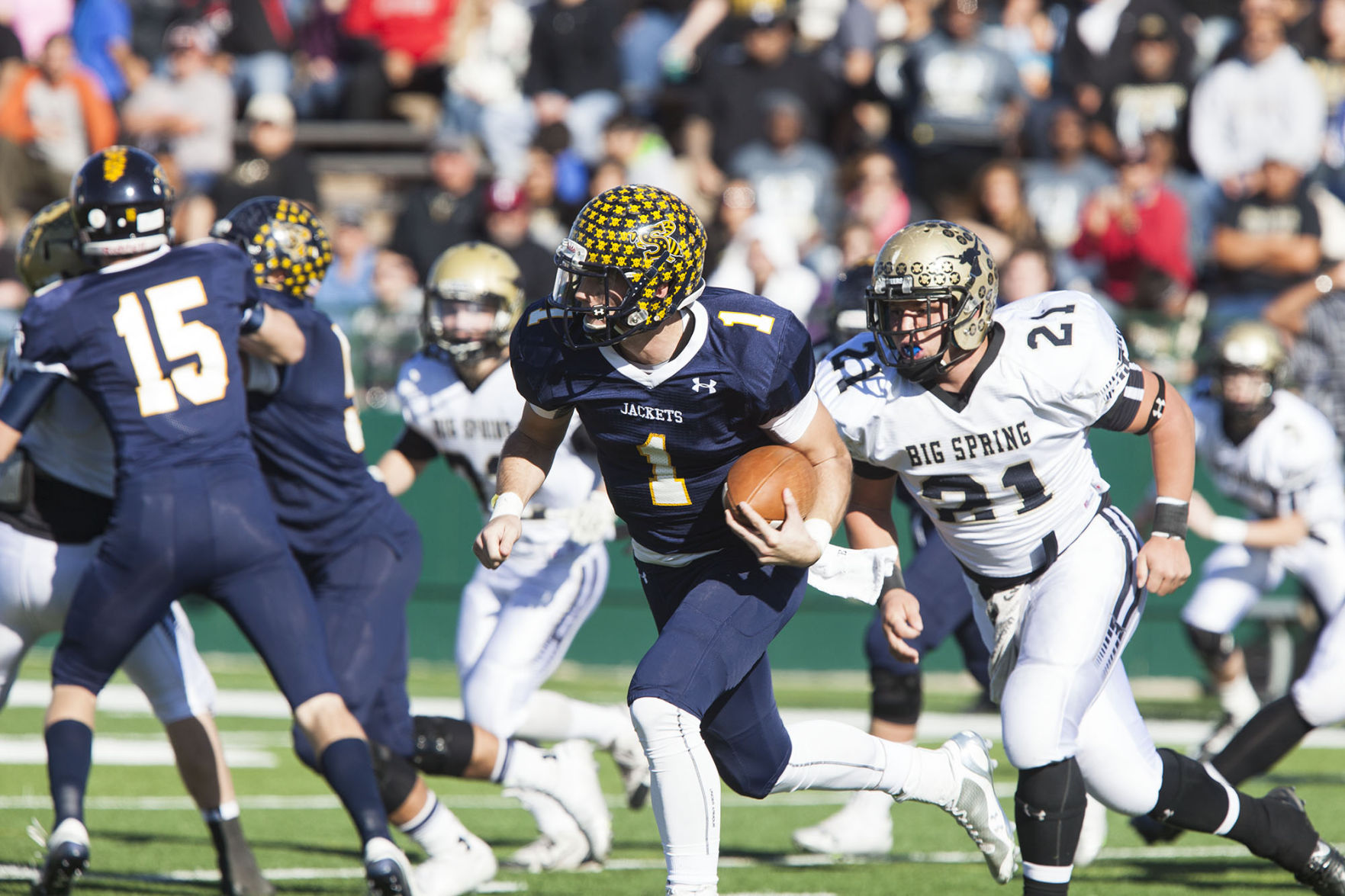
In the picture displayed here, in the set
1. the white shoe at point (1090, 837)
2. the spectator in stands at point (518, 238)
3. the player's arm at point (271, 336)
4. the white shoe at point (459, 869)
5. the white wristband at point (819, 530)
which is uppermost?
the player's arm at point (271, 336)

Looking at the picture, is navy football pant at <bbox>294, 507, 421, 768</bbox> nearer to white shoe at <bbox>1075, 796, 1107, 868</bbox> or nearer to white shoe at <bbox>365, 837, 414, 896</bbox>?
white shoe at <bbox>365, 837, 414, 896</bbox>

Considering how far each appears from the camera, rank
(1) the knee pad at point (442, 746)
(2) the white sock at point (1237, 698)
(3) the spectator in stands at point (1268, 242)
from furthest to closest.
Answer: (3) the spectator in stands at point (1268, 242) → (2) the white sock at point (1237, 698) → (1) the knee pad at point (442, 746)

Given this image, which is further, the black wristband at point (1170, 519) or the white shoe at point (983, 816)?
the white shoe at point (983, 816)

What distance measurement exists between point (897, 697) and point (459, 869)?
1674 mm

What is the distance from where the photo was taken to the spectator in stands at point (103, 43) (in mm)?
13234

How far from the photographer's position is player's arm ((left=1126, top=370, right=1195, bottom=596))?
4371 mm

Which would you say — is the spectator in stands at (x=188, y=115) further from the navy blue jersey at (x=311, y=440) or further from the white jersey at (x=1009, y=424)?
the white jersey at (x=1009, y=424)

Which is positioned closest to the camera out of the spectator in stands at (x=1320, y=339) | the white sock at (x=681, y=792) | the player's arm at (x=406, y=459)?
the white sock at (x=681, y=792)

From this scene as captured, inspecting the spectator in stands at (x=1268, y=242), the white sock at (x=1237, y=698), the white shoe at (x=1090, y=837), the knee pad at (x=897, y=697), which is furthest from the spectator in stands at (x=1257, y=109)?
the white shoe at (x=1090, y=837)

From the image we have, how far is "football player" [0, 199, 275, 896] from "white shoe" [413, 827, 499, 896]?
509 mm

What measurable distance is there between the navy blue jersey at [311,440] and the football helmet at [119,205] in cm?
50

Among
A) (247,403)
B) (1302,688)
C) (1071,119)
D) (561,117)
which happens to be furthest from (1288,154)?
(247,403)

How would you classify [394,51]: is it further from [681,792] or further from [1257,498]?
[681,792]

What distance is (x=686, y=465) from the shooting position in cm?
420
